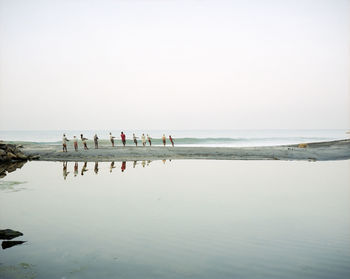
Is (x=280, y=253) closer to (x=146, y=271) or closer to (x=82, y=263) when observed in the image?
(x=146, y=271)

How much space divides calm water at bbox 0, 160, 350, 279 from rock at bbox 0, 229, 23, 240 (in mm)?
237

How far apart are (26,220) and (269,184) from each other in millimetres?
11562

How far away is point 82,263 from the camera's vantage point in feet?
20.7

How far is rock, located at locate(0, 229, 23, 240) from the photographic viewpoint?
768 cm

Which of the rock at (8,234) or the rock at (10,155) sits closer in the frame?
the rock at (8,234)

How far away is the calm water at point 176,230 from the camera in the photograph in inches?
241

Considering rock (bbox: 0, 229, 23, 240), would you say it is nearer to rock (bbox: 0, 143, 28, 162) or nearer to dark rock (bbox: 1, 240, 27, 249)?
dark rock (bbox: 1, 240, 27, 249)

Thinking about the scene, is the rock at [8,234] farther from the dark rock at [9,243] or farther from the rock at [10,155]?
the rock at [10,155]

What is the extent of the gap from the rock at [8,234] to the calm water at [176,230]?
237mm

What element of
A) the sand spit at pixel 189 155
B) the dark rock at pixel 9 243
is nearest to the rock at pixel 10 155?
the sand spit at pixel 189 155

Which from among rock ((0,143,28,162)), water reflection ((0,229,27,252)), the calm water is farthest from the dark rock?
rock ((0,143,28,162))

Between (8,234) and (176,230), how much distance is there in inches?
166

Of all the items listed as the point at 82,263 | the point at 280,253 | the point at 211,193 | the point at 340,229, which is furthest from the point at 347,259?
the point at 211,193

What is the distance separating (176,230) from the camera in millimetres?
8438
